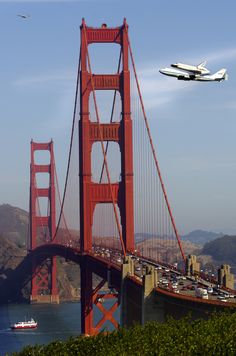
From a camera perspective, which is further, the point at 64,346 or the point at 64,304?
the point at 64,304

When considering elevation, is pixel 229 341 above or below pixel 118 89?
below

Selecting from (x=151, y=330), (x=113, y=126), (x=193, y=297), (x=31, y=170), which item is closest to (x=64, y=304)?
(x=31, y=170)

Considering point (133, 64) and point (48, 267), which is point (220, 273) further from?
point (48, 267)

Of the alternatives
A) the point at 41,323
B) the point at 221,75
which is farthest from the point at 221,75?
the point at 41,323

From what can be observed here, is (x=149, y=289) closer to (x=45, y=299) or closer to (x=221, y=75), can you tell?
(x=221, y=75)

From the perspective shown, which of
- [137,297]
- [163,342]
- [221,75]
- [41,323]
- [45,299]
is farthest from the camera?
[45,299]

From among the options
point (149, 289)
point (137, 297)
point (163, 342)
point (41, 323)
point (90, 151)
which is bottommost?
point (41, 323)

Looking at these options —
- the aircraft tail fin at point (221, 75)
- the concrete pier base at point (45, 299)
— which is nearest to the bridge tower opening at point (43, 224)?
the concrete pier base at point (45, 299)

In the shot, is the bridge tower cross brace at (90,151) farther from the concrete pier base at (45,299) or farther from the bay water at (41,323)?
the concrete pier base at (45,299)
